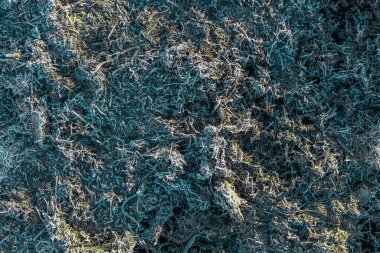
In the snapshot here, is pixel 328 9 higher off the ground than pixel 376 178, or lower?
higher

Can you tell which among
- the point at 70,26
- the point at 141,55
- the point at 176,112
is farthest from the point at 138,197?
the point at 70,26

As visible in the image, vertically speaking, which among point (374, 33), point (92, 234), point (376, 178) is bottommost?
point (92, 234)

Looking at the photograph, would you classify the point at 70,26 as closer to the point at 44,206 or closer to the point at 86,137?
the point at 86,137

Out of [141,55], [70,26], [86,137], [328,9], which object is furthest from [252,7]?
[86,137]

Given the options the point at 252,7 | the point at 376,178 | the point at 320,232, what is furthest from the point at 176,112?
the point at 376,178

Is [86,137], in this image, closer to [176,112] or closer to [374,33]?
[176,112]

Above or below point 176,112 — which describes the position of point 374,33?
above

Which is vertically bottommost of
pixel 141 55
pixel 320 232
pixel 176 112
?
pixel 320 232
